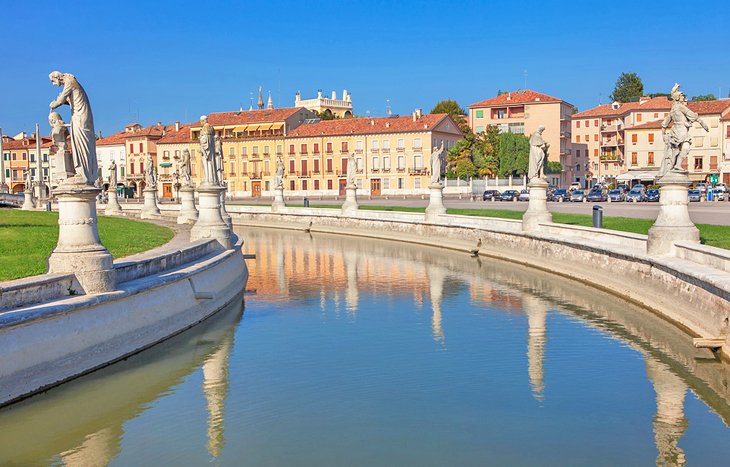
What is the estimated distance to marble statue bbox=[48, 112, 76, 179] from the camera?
42.2ft

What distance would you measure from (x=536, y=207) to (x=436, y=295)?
728 centimetres

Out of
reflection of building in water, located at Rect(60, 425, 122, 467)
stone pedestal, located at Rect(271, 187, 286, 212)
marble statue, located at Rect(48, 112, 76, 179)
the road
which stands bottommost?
reflection of building in water, located at Rect(60, 425, 122, 467)

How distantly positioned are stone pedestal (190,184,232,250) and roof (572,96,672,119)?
76725 mm

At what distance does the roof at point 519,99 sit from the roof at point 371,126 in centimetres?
1039

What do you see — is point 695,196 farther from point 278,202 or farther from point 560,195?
point 278,202

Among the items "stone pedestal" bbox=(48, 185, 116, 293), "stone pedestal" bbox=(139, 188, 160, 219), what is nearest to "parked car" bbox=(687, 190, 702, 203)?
"stone pedestal" bbox=(139, 188, 160, 219)

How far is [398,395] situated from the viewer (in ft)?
39.4

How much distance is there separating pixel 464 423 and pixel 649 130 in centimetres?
8704

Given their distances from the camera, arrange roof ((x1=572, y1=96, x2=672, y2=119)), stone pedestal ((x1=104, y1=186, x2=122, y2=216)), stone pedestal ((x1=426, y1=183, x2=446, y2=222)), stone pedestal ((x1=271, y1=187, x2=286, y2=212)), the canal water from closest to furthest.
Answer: the canal water < stone pedestal ((x1=426, y1=183, x2=446, y2=222)) < stone pedestal ((x1=104, y1=186, x2=122, y2=216)) < stone pedestal ((x1=271, y1=187, x2=286, y2=212)) < roof ((x1=572, y1=96, x2=672, y2=119))

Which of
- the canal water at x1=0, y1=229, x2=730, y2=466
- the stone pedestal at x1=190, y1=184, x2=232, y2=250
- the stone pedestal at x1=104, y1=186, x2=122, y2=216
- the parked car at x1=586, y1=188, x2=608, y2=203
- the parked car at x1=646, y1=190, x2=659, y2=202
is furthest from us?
the parked car at x1=586, y1=188, x2=608, y2=203

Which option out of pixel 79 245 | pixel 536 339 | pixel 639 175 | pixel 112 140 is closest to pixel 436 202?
pixel 536 339

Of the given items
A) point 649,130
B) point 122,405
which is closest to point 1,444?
point 122,405

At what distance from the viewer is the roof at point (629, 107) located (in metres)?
96.5

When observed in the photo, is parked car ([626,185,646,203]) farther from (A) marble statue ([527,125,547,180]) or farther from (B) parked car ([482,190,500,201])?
(A) marble statue ([527,125,547,180])
